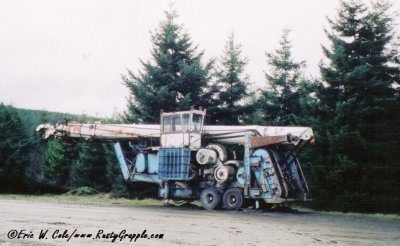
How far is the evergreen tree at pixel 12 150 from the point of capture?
101 ft

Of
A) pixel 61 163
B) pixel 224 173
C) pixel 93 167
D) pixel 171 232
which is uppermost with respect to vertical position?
pixel 61 163

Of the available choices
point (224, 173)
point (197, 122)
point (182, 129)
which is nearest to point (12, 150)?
point (182, 129)

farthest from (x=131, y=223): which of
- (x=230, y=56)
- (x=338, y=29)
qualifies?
(x=230, y=56)

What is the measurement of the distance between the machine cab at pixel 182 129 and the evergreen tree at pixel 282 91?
10002mm

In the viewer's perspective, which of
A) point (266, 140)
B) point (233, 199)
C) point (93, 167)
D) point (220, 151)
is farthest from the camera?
point (93, 167)

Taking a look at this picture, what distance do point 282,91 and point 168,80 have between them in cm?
789

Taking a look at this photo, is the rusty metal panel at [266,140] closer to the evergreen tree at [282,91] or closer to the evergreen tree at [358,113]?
the evergreen tree at [358,113]

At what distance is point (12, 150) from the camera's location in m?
33.3

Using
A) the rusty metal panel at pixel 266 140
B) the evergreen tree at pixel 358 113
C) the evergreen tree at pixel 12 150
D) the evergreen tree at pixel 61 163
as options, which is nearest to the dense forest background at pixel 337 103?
the evergreen tree at pixel 358 113

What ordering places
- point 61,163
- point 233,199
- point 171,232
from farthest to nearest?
point 61,163, point 233,199, point 171,232

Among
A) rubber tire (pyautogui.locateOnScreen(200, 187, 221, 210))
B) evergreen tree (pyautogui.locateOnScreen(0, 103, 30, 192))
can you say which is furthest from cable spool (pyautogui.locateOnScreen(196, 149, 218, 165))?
evergreen tree (pyautogui.locateOnScreen(0, 103, 30, 192))

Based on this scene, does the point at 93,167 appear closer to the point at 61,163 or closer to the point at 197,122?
the point at 61,163

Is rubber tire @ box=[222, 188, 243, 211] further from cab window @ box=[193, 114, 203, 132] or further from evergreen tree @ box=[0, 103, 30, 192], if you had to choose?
evergreen tree @ box=[0, 103, 30, 192]

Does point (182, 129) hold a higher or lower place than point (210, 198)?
higher
